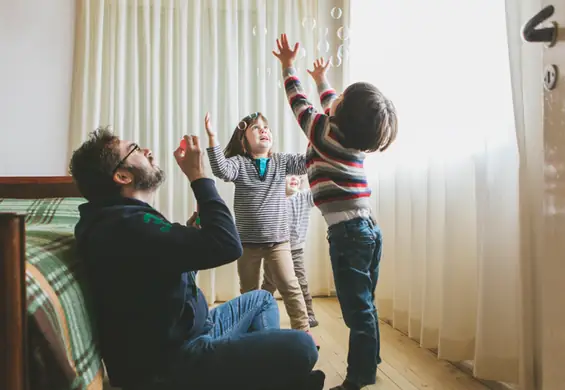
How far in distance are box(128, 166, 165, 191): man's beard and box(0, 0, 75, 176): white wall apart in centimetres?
204

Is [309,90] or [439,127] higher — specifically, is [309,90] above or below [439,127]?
above

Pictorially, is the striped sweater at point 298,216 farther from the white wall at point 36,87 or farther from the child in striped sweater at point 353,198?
the white wall at point 36,87

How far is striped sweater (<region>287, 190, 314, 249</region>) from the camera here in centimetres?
247

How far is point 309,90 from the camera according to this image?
298 centimetres

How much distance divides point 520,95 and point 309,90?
1703 millimetres

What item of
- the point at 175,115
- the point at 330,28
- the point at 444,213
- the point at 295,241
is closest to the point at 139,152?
the point at 444,213

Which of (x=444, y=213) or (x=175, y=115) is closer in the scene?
(x=444, y=213)

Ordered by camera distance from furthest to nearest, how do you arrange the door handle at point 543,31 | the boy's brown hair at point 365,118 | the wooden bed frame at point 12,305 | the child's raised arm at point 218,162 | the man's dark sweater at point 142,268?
the child's raised arm at point 218,162, the boy's brown hair at point 365,118, the man's dark sweater at point 142,268, the door handle at point 543,31, the wooden bed frame at point 12,305

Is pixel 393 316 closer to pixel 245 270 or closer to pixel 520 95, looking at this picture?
pixel 245 270

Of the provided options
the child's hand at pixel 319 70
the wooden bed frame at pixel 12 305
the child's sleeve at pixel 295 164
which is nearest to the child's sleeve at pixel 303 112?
the child's hand at pixel 319 70

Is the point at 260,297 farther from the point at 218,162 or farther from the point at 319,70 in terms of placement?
the point at 319,70

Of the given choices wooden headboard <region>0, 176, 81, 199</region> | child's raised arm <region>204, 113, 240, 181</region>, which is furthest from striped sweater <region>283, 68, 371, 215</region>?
wooden headboard <region>0, 176, 81, 199</region>

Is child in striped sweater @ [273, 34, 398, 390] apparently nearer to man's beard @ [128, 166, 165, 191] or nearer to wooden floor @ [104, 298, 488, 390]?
wooden floor @ [104, 298, 488, 390]

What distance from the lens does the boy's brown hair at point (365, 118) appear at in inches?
59.5
